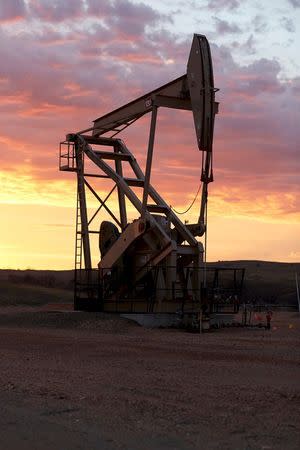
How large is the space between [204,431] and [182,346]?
9421mm

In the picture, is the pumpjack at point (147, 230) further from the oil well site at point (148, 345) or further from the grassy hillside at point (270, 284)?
the grassy hillside at point (270, 284)

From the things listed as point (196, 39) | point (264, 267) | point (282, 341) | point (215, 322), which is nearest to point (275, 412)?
point (282, 341)

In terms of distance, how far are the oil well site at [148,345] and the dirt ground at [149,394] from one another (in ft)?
0.06

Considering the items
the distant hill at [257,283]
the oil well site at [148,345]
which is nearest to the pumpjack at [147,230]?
the oil well site at [148,345]

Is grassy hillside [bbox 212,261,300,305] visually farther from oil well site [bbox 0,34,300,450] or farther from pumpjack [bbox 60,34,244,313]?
pumpjack [bbox 60,34,244,313]

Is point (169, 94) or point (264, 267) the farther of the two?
point (264, 267)

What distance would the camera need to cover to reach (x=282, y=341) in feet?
59.7

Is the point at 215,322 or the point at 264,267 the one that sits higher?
the point at 264,267

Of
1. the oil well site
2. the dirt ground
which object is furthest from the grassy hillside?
the dirt ground

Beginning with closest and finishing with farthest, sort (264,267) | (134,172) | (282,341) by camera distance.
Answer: (282,341)
(134,172)
(264,267)

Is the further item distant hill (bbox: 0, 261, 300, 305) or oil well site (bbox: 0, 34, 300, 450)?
distant hill (bbox: 0, 261, 300, 305)

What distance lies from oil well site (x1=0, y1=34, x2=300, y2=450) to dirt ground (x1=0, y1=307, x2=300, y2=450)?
0.06 ft

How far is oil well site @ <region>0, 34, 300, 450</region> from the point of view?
7410 mm

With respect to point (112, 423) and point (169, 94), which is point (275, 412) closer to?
point (112, 423)
